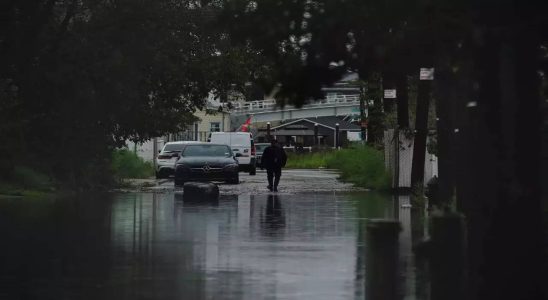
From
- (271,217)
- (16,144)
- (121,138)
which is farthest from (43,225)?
(121,138)

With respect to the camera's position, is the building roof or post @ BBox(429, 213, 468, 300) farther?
the building roof

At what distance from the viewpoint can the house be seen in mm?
102312

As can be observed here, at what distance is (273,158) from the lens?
3406 centimetres

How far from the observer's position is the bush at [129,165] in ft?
136

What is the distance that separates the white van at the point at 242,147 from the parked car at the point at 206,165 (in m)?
13.4

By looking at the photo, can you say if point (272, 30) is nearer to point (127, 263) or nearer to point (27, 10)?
point (127, 263)

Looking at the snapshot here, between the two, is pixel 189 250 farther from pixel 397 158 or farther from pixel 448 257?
pixel 397 158

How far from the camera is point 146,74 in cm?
3425

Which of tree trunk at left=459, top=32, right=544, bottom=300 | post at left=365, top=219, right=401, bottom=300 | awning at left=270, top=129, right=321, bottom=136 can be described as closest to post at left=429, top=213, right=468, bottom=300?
post at left=365, top=219, right=401, bottom=300

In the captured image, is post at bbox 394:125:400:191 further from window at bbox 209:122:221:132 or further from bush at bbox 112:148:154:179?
window at bbox 209:122:221:132

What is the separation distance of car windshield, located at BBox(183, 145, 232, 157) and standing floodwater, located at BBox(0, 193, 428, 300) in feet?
37.8

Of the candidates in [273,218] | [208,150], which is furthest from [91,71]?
[273,218]

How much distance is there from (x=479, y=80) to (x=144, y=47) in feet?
76.8

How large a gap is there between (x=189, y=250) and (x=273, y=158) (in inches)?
696
